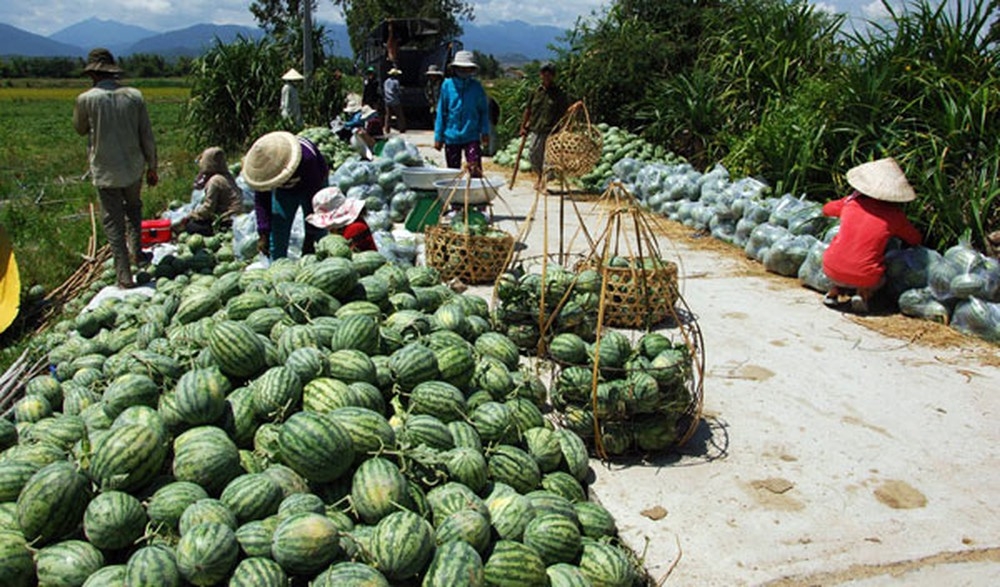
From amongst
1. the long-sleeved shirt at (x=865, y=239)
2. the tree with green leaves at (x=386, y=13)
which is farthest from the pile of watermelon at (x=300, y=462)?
the tree with green leaves at (x=386, y=13)

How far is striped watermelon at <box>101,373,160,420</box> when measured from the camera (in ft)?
9.41

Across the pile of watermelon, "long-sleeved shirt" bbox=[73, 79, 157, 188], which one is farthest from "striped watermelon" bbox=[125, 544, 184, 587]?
"long-sleeved shirt" bbox=[73, 79, 157, 188]

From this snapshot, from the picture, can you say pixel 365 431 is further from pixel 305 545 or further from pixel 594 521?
pixel 594 521

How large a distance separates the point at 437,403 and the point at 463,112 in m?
6.14

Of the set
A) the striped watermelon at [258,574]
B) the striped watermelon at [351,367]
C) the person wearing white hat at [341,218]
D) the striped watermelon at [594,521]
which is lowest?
the striped watermelon at [594,521]

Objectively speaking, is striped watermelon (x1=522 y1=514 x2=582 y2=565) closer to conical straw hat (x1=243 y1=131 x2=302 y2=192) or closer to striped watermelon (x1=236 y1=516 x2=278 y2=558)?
striped watermelon (x1=236 y1=516 x2=278 y2=558)

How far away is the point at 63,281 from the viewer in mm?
7191

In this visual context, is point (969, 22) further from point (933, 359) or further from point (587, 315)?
point (587, 315)

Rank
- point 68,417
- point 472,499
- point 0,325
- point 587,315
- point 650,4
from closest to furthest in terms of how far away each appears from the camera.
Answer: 1. point 472,499
2. point 68,417
3. point 587,315
4. point 0,325
5. point 650,4

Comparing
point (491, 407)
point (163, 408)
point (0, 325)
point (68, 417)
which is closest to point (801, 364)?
point (491, 407)

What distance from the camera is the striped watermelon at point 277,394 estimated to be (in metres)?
2.77

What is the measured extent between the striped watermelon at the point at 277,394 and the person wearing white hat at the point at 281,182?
278cm

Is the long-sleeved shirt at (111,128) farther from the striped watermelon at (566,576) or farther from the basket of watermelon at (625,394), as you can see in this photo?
the striped watermelon at (566,576)

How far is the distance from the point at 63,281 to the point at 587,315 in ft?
18.6
